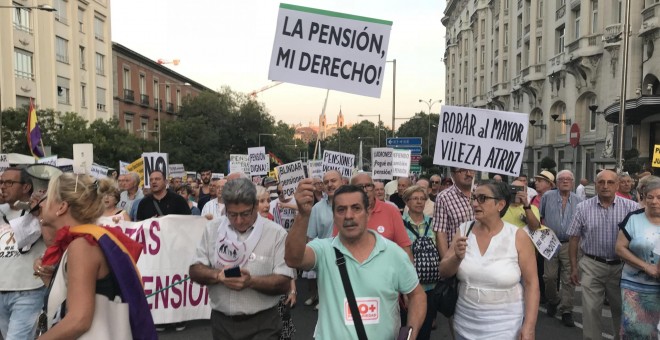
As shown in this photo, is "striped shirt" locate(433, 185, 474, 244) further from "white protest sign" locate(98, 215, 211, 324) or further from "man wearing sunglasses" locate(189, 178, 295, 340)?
"white protest sign" locate(98, 215, 211, 324)

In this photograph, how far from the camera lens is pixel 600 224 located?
5.09 metres

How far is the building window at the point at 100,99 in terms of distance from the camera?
143 ft

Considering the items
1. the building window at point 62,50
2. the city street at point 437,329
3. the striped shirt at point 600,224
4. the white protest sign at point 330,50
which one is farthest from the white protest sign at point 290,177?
the building window at point 62,50

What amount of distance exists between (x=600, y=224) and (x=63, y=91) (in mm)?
40048

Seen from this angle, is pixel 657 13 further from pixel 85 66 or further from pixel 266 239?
pixel 85 66

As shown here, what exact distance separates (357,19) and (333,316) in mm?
3254

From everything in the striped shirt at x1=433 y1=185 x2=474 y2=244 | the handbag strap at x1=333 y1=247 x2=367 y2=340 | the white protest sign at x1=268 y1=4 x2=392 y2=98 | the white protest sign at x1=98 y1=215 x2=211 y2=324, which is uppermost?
the white protest sign at x1=268 y1=4 x2=392 y2=98

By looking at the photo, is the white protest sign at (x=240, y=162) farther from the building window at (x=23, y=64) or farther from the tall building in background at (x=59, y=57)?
the building window at (x=23, y=64)

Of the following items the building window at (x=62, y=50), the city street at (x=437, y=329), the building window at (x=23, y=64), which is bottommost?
the city street at (x=437, y=329)

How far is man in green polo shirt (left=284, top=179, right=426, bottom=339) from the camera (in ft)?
8.86

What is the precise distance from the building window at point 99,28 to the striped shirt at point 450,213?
4498 cm

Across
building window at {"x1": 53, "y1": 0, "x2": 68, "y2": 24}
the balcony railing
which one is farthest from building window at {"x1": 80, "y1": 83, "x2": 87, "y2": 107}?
the balcony railing

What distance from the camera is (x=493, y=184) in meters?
3.55

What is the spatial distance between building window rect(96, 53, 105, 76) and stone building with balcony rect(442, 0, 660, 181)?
34097mm
